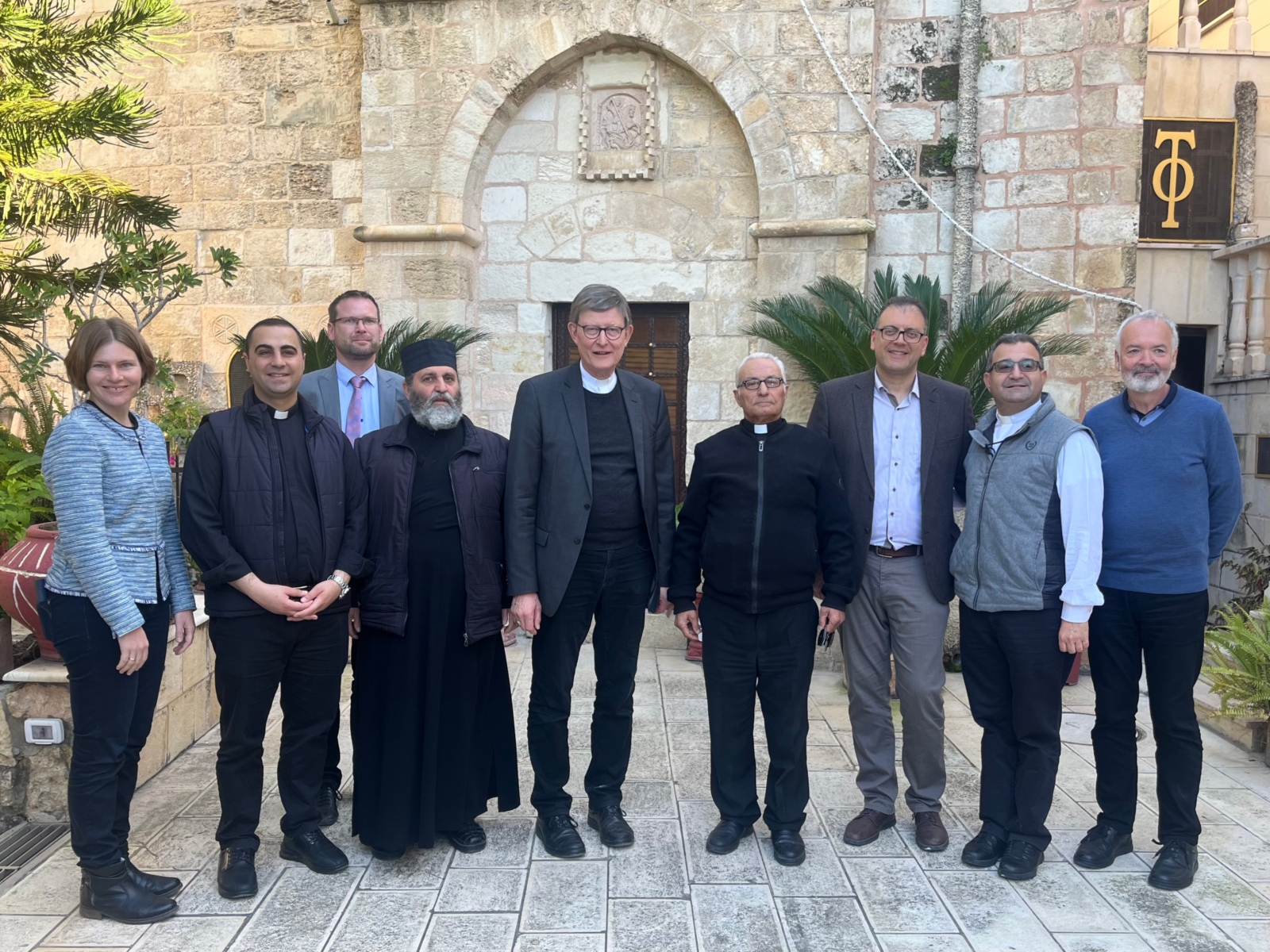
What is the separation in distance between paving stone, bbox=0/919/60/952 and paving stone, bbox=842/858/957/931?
8.22 ft

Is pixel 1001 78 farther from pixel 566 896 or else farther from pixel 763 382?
pixel 566 896

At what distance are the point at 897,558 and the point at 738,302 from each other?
4.15 m

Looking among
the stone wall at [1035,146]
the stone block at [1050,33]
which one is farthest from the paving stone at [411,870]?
the stone block at [1050,33]

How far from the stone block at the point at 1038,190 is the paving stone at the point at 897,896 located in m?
5.16

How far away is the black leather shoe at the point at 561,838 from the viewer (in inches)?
132

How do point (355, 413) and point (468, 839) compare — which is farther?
point (355, 413)

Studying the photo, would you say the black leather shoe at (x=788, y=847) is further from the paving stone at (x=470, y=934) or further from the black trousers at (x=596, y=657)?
the paving stone at (x=470, y=934)

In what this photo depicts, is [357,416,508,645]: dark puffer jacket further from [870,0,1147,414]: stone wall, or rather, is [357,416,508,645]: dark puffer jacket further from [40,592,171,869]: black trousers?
[870,0,1147,414]: stone wall

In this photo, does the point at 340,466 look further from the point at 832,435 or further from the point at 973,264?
the point at 973,264

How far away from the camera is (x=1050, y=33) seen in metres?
6.71

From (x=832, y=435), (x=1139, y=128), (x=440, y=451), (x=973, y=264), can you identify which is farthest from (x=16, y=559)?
(x=1139, y=128)

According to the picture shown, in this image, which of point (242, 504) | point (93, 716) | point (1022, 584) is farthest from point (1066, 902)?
point (93, 716)

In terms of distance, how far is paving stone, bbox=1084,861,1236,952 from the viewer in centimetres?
280

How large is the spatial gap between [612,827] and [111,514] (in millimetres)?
1987
